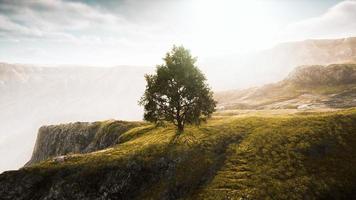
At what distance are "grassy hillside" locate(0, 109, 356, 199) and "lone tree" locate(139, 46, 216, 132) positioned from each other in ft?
15.5

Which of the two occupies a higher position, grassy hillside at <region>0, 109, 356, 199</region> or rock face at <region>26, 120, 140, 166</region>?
rock face at <region>26, 120, 140, 166</region>

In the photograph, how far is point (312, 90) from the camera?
149 m

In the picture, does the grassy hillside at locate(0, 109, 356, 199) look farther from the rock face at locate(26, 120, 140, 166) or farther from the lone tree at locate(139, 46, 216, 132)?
the rock face at locate(26, 120, 140, 166)

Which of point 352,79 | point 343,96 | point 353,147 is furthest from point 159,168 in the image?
point 352,79

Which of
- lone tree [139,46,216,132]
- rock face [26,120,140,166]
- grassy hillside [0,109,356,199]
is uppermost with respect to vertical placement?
lone tree [139,46,216,132]

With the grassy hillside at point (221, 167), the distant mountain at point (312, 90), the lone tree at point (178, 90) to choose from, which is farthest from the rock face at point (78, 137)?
the distant mountain at point (312, 90)

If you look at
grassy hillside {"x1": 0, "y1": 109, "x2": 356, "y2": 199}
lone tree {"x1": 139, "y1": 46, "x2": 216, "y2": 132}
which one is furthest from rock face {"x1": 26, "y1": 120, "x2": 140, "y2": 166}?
grassy hillside {"x1": 0, "y1": 109, "x2": 356, "y2": 199}

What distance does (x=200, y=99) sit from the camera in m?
62.6

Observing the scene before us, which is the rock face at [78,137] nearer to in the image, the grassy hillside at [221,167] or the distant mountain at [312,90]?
the grassy hillside at [221,167]

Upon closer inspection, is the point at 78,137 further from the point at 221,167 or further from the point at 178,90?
the point at 221,167

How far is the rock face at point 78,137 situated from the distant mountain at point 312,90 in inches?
2595

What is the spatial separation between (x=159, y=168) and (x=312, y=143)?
26.3 m

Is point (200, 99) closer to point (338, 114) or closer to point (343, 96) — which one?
point (338, 114)

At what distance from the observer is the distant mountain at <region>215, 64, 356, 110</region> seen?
120 metres
